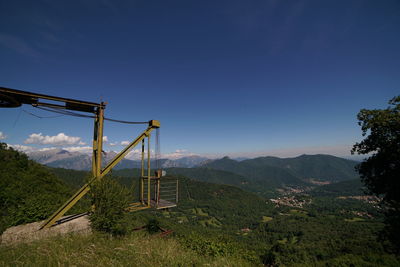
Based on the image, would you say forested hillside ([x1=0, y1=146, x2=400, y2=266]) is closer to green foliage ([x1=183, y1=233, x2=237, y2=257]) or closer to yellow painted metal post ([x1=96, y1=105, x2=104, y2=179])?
green foliage ([x1=183, y1=233, x2=237, y2=257])

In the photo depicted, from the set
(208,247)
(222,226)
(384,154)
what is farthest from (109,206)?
(222,226)

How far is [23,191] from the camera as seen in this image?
16.3 metres

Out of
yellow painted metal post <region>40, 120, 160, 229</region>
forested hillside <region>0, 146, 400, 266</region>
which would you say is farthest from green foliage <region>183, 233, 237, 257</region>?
yellow painted metal post <region>40, 120, 160, 229</region>

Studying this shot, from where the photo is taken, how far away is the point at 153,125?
36.5 ft

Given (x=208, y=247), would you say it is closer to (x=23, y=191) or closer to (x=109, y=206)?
(x=109, y=206)

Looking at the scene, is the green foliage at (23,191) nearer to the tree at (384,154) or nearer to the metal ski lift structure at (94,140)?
the metal ski lift structure at (94,140)

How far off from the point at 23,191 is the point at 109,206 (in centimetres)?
1521

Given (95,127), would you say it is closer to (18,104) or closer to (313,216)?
(18,104)

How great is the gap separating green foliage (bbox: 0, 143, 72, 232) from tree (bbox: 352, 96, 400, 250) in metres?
20.2

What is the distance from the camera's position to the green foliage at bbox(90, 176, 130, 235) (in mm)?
8008

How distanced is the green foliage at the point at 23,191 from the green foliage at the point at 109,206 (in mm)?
6408

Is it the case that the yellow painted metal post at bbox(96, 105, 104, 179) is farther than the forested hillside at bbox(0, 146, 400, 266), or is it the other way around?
the yellow painted metal post at bbox(96, 105, 104, 179)

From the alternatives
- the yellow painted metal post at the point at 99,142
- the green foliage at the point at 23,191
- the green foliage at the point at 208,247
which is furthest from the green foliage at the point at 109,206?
the green foliage at the point at 23,191

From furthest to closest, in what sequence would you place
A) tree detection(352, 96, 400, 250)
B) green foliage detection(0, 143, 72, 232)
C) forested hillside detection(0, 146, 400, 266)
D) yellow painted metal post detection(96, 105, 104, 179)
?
green foliage detection(0, 143, 72, 232) < yellow painted metal post detection(96, 105, 104, 179) < tree detection(352, 96, 400, 250) < forested hillside detection(0, 146, 400, 266)
